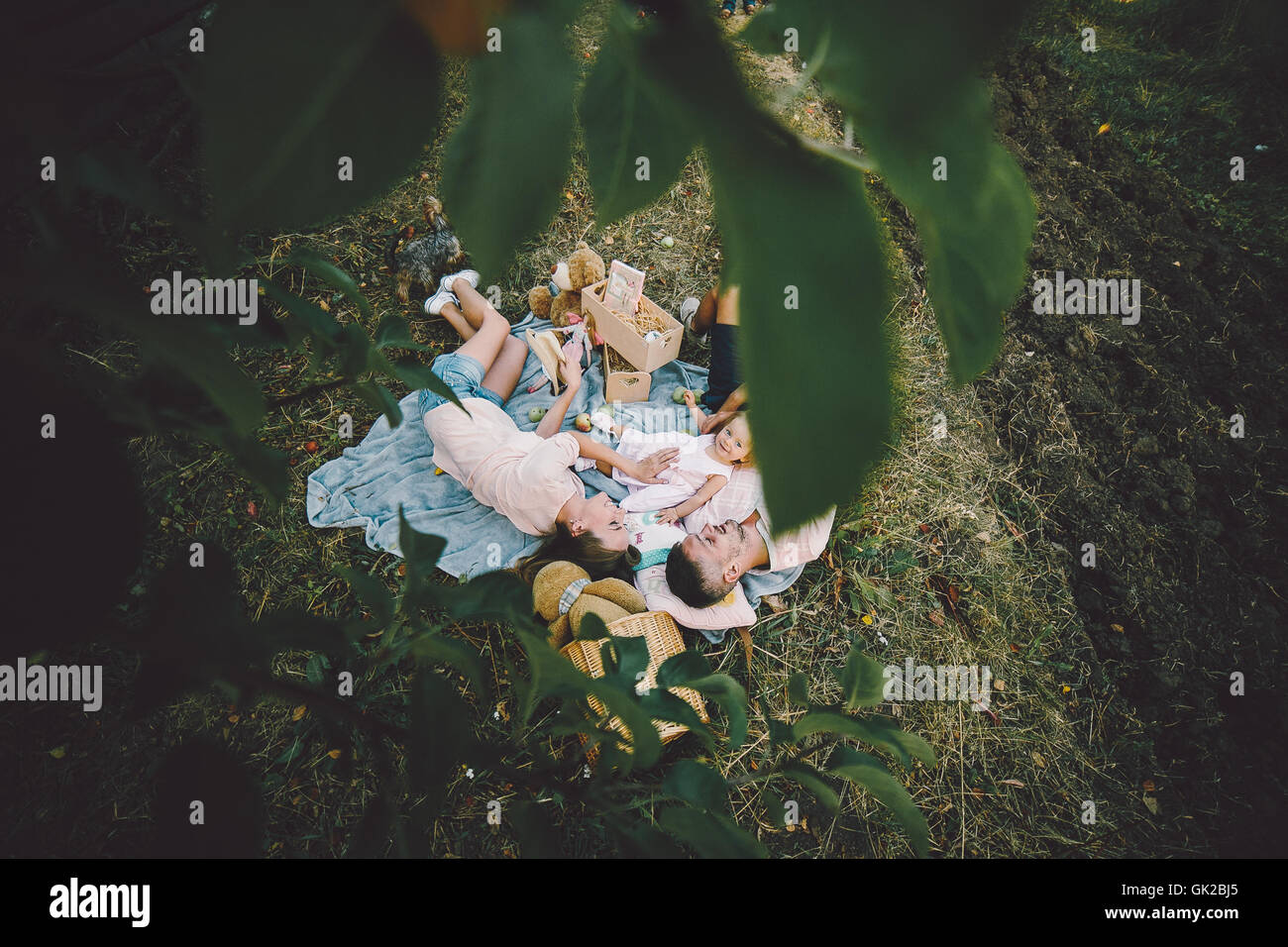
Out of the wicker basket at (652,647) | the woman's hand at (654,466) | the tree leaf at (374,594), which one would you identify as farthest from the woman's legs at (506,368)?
the tree leaf at (374,594)

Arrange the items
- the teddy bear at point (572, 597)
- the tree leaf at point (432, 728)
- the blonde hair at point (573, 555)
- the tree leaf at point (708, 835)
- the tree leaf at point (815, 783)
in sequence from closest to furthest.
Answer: the tree leaf at point (432, 728), the tree leaf at point (708, 835), the tree leaf at point (815, 783), the teddy bear at point (572, 597), the blonde hair at point (573, 555)

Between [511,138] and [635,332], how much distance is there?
237 centimetres

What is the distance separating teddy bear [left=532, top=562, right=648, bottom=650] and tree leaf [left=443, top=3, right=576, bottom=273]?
187cm

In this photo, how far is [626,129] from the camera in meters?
0.18

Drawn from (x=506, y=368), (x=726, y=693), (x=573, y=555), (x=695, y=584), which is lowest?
(x=726, y=693)

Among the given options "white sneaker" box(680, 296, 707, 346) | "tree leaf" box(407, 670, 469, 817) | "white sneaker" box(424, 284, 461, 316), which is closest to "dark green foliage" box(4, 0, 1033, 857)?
"tree leaf" box(407, 670, 469, 817)

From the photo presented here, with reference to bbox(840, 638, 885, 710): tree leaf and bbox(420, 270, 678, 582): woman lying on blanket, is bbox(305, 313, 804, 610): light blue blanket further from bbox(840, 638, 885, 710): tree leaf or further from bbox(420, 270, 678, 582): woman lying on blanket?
bbox(840, 638, 885, 710): tree leaf

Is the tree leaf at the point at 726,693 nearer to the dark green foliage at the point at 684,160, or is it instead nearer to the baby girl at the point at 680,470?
the dark green foliage at the point at 684,160

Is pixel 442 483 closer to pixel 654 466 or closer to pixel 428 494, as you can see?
pixel 428 494

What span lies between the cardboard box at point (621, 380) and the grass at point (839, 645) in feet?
2.11

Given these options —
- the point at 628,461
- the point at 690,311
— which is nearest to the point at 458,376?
the point at 628,461

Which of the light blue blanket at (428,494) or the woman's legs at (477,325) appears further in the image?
the woman's legs at (477,325)

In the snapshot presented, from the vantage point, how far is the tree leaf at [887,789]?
564mm

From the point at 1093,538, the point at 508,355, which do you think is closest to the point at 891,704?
the point at 1093,538
